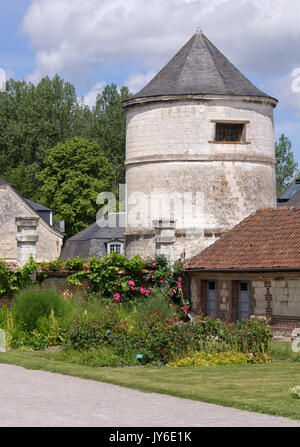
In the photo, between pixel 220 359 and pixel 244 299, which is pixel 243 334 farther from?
pixel 244 299

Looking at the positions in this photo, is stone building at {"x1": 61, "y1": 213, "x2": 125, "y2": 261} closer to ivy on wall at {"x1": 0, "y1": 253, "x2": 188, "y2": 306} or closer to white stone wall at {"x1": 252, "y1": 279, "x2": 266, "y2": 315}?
ivy on wall at {"x1": 0, "y1": 253, "x2": 188, "y2": 306}

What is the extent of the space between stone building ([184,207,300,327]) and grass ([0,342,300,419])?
6.80m

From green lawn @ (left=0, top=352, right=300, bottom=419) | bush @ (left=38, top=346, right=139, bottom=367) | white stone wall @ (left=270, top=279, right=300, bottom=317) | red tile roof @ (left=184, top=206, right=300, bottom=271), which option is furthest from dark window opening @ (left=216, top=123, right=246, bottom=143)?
bush @ (left=38, top=346, right=139, bottom=367)

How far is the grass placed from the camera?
11.9 metres

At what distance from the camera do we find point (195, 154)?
1267 inches

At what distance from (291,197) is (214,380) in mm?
39730

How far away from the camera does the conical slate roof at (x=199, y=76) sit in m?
32.3

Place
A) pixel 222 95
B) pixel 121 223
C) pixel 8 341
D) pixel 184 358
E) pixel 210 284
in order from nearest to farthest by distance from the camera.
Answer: pixel 184 358, pixel 8 341, pixel 210 284, pixel 222 95, pixel 121 223

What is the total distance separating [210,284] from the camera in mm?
28688

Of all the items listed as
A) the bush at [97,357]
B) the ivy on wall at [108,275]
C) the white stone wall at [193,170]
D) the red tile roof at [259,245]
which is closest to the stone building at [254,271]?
the red tile roof at [259,245]

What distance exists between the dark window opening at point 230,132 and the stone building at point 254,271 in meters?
4.09
